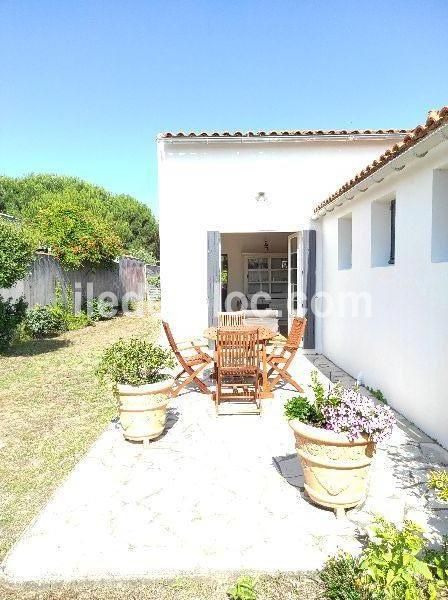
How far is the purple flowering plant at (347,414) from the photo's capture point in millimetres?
2812

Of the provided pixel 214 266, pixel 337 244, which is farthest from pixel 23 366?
pixel 337 244

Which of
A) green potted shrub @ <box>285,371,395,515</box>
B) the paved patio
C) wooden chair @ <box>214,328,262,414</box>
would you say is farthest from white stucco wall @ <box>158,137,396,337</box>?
green potted shrub @ <box>285,371,395,515</box>

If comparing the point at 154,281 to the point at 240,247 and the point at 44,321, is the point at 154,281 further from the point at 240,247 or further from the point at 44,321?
the point at 44,321

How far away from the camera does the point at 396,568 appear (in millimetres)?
2123

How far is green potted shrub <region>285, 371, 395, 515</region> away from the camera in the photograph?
2826 mm

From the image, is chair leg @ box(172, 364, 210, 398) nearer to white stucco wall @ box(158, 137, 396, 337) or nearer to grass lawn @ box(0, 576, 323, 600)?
white stucco wall @ box(158, 137, 396, 337)

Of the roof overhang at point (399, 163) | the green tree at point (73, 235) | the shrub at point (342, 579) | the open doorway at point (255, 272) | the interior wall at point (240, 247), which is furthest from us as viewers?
the green tree at point (73, 235)

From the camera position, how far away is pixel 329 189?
916cm

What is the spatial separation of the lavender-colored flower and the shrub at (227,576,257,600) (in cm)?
109

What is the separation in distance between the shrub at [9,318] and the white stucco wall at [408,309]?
7.78 metres

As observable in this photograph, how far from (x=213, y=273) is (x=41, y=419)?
4.75m

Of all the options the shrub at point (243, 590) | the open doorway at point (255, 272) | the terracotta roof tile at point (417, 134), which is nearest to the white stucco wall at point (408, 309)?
the terracotta roof tile at point (417, 134)

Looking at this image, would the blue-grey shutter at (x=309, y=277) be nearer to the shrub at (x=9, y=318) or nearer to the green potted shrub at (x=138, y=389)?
the green potted shrub at (x=138, y=389)

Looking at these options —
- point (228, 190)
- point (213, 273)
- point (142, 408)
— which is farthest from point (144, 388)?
point (228, 190)
